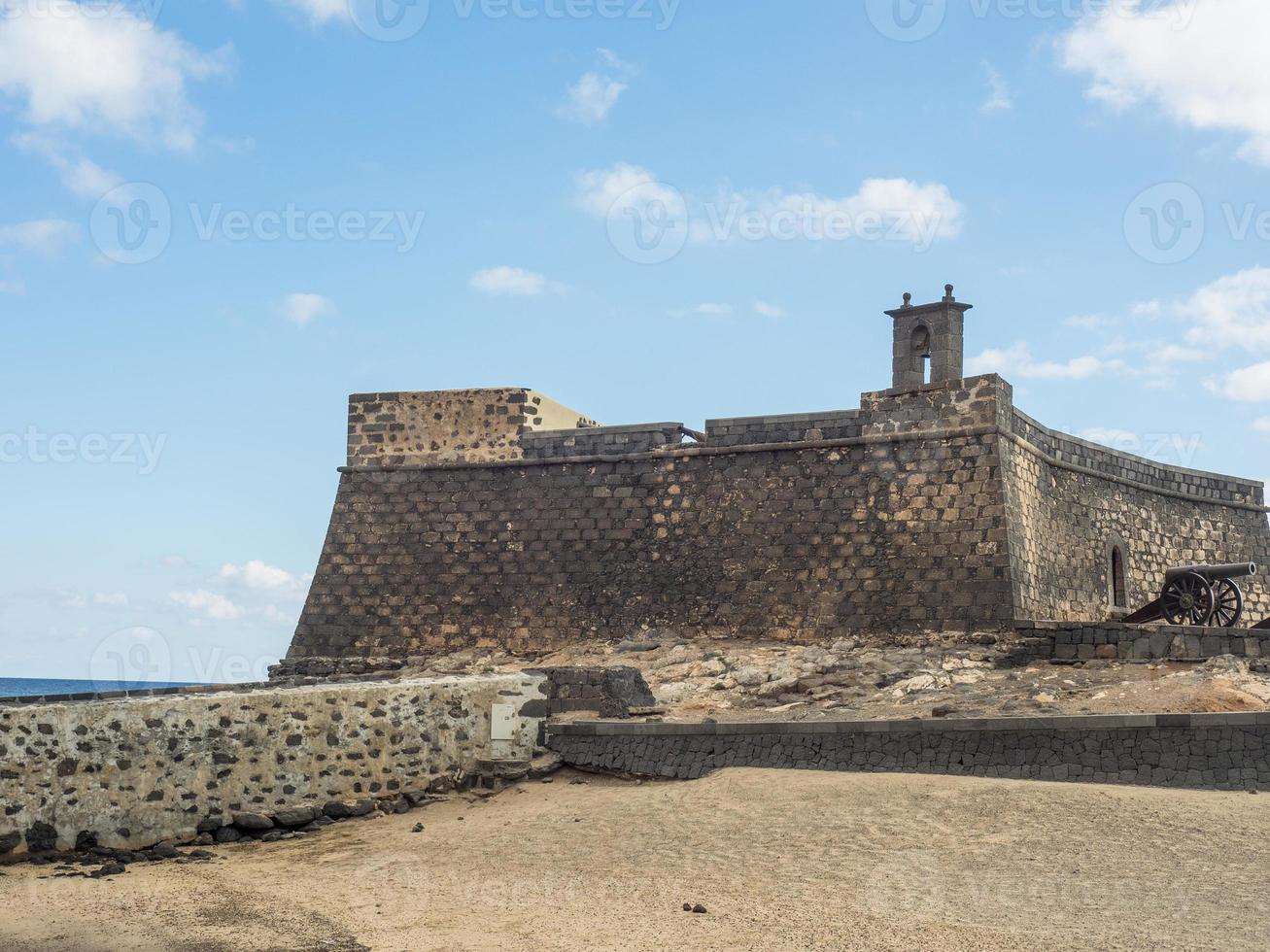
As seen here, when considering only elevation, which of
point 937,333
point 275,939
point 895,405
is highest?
point 937,333

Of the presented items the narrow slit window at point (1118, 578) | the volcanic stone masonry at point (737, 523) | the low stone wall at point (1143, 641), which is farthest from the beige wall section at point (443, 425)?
the narrow slit window at point (1118, 578)

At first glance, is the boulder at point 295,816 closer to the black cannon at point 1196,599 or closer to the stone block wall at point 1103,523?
the stone block wall at point 1103,523

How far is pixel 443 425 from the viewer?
67.3 ft

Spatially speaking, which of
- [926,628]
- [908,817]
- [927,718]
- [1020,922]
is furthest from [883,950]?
[926,628]

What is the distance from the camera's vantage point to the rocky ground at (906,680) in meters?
12.5

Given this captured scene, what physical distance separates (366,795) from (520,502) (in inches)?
345

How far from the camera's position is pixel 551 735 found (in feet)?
41.1

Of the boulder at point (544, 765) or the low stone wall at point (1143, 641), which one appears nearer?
the boulder at point (544, 765)

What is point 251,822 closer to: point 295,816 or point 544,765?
point 295,816

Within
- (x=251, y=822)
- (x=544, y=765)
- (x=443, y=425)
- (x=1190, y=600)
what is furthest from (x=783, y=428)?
(x=251, y=822)

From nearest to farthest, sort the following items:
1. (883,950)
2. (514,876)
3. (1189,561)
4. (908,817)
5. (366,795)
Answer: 1. (883,950)
2. (514,876)
3. (908,817)
4. (366,795)
5. (1189,561)

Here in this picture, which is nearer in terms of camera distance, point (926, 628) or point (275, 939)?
point (275, 939)

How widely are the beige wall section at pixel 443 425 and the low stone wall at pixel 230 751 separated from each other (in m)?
8.01

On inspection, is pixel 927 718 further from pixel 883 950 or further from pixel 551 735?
pixel 883 950
